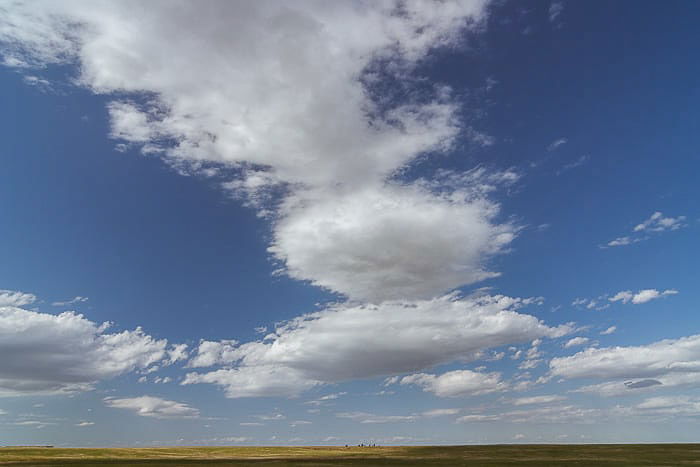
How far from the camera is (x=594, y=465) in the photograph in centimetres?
11931

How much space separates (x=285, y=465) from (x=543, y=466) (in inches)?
2461

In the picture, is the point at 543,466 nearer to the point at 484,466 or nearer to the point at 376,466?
the point at 484,466

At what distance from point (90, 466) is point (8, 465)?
2037 cm

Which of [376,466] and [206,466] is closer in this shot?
[206,466]

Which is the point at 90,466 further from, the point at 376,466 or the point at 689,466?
the point at 689,466

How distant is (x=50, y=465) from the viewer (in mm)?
125750

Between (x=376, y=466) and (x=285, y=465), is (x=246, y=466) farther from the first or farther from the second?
(x=376, y=466)

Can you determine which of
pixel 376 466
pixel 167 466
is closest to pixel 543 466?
pixel 376 466

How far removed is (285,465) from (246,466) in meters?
10.6

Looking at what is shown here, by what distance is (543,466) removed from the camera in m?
117

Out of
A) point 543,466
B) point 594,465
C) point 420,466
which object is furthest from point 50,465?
point 594,465

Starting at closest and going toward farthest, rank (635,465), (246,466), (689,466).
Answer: (689,466) < (635,465) < (246,466)

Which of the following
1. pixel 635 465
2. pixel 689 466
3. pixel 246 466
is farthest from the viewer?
pixel 246 466

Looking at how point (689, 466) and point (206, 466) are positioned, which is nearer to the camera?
point (689, 466)
